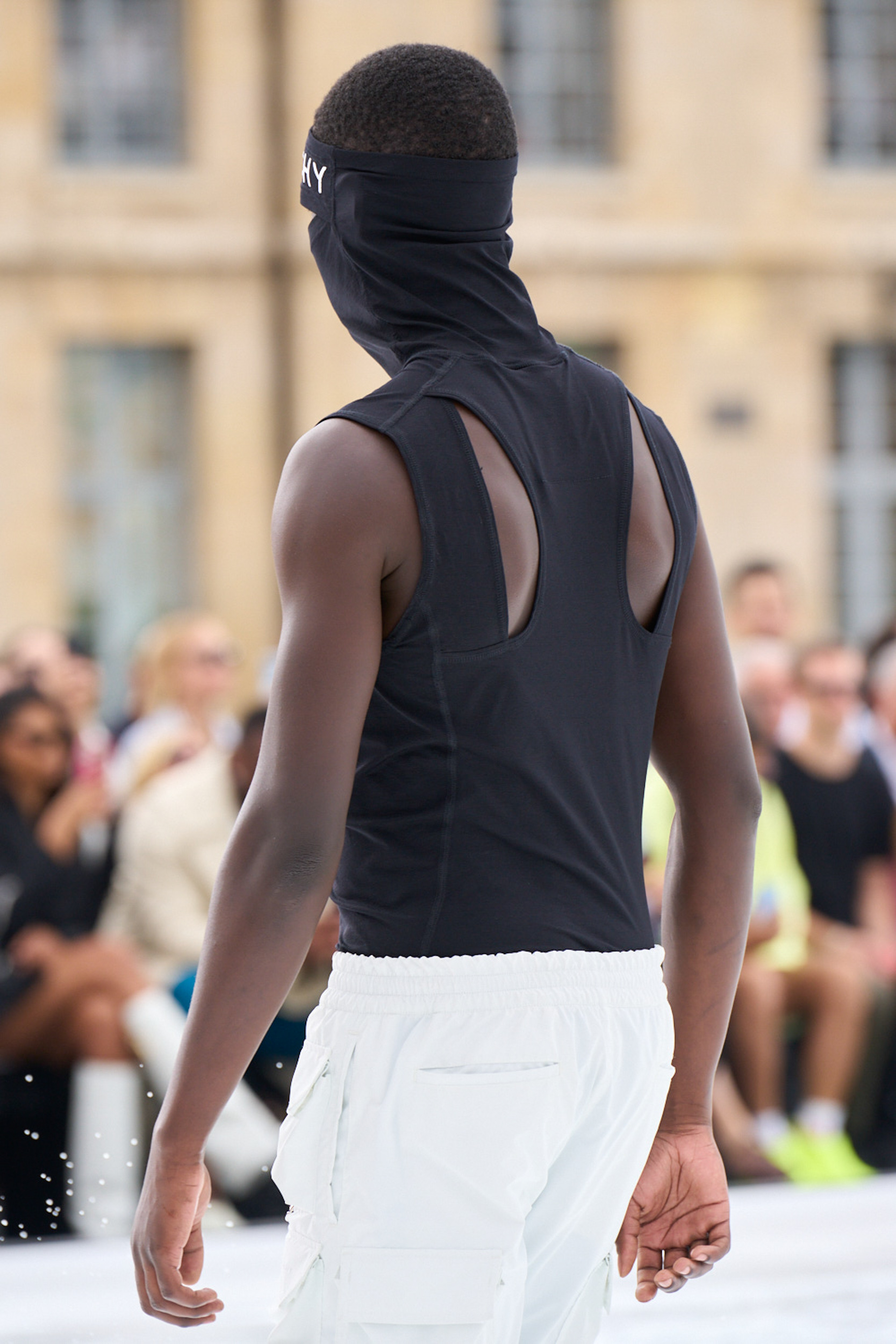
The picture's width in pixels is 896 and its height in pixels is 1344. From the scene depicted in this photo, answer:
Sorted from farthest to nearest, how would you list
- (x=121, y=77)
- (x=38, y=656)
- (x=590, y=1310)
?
(x=121, y=77)
(x=38, y=656)
(x=590, y=1310)

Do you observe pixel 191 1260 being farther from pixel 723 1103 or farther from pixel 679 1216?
pixel 723 1103

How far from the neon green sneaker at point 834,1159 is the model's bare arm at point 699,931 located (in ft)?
11.5

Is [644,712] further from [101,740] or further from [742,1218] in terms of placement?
[101,740]

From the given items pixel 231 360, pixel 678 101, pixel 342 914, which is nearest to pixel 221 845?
pixel 342 914

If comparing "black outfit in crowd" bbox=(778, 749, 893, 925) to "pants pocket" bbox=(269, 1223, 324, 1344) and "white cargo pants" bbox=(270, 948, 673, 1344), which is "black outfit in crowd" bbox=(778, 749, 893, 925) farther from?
"pants pocket" bbox=(269, 1223, 324, 1344)

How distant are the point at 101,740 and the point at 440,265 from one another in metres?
5.56

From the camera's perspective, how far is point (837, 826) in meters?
5.75

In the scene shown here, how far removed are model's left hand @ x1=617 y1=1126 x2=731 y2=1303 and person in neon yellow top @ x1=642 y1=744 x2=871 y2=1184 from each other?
11.1ft

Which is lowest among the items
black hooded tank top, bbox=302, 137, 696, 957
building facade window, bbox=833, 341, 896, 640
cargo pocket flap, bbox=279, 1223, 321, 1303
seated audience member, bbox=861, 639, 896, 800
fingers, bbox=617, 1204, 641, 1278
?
building facade window, bbox=833, 341, 896, 640

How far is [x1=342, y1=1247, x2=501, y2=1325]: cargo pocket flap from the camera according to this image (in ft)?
4.73

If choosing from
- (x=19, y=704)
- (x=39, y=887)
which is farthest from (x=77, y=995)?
(x=19, y=704)

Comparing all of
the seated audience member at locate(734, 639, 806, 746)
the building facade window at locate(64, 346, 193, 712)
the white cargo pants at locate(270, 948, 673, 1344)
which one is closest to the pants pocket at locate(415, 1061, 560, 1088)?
→ the white cargo pants at locate(270, 948, 673, 1344)

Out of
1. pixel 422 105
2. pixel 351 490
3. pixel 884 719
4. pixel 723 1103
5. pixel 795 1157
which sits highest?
pixel 422 105

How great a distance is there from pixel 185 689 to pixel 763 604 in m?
2.28
